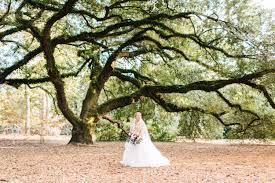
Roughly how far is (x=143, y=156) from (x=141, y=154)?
3.3 inches

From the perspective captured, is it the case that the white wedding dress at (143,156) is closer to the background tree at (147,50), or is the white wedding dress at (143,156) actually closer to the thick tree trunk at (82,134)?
the background tree at (147,50)

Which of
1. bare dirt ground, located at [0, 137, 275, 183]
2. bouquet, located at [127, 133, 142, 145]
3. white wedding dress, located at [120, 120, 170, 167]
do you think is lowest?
bare dirt ground, located at [0, 137, 275, 183]

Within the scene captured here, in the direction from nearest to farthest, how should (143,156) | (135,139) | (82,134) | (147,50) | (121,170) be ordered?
(121,170), (143,156), (135,139), (82,134), (147,50)

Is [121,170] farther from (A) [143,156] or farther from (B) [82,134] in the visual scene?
(B) [82,134]

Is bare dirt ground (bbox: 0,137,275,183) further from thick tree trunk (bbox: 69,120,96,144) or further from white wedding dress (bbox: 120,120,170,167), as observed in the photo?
thick tree trunk (bbox: 69,120,96,144)

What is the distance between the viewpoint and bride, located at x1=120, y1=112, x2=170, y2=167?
38.7 ft

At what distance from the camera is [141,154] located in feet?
39.2

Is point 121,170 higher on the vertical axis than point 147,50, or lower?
lower

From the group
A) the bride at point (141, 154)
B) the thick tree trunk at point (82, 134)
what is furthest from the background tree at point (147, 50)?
the bride at point (141, 154)

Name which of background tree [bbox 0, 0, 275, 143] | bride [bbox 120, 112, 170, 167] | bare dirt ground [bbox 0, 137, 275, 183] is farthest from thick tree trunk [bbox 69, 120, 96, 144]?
bride [bbox 120, 112, 170, 167]

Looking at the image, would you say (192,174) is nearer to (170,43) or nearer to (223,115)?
(170,43)

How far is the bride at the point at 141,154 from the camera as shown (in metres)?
11.8

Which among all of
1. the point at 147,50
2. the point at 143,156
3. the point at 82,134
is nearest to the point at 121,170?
the point at 143,156

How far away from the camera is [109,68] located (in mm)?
20656
